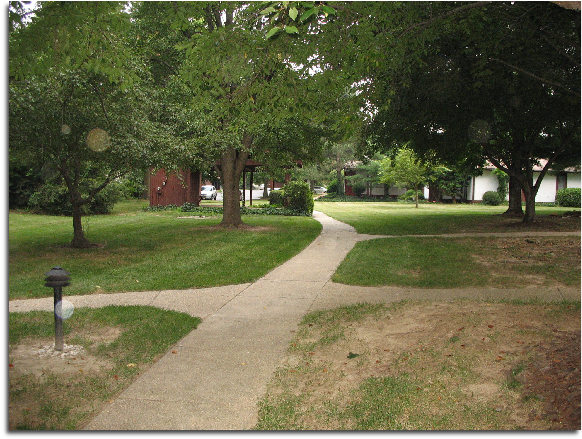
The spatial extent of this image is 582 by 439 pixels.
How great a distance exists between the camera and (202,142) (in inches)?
526

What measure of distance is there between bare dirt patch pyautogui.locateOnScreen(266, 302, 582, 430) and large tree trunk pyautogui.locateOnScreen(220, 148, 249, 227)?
11.4 meters

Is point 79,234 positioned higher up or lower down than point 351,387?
higher up

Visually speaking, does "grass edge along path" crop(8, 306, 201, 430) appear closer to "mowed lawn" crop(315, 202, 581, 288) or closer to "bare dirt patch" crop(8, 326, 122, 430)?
"bare dirt patch" crop(8, 326, 122, 430)

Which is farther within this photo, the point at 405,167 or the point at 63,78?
the point at 405,167

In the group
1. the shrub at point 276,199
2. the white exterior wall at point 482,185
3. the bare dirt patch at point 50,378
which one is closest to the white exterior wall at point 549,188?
the bare dirt patch at point 50,378

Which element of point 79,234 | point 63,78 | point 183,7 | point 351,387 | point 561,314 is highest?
point 183,7

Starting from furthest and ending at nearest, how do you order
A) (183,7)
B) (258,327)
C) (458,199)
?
1. (458,199)
2. (258,327)
3. (183,7)

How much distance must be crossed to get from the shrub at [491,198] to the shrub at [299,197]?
20348 mm

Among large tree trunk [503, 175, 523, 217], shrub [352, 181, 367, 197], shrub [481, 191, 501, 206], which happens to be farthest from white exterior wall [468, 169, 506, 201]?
large tree trunk [503, 175, 523, 217]

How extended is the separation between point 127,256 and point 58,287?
1074 mm

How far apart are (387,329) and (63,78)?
14.0 feet

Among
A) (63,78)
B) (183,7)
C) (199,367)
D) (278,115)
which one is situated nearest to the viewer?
(183,7)

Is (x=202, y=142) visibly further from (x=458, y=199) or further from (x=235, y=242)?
(x=458, y=199)

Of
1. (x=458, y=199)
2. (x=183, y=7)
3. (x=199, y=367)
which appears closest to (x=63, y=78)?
(x=183, y=7)
